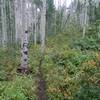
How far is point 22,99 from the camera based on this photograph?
7645 mm

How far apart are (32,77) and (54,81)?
4.53 ft

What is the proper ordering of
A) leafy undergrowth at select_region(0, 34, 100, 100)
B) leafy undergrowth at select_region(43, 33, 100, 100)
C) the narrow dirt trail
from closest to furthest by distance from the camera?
leafy undergrowth at select_region(43, 33, 100, 100) < leafy undergrowth at select_region(0, 34, 100, 100) < the narrow dirt trail

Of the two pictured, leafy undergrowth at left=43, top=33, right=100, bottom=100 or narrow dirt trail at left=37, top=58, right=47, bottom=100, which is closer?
leafy undergrowth at left=43, top=33, right=100, bottom=100

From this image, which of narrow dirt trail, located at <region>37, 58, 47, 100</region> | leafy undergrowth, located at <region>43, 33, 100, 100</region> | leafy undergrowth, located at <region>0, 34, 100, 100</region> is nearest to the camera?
leafy undergrowth, located at <region>43, 33, 100, 100</region>

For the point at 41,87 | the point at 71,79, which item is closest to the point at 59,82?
the point at 71,79

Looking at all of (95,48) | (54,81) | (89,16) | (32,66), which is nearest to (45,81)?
(54,81)

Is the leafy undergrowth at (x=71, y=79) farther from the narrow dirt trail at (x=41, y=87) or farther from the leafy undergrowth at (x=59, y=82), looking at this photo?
the narrow dirt trail at (x=41, y=87)

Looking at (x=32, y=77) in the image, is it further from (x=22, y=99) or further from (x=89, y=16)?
(x=89, y=16)

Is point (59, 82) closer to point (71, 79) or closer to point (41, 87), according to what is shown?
point (71, 79)

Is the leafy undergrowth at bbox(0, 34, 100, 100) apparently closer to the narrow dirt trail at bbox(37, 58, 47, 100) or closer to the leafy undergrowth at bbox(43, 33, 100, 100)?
the leafy undergrowth at bbox(43, 33, 100, 100)

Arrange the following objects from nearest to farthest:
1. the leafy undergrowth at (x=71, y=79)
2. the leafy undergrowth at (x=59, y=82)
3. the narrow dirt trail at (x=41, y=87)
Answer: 1. the leafy undergrowth at (x=71, y=79)
2. the leafy undergrowth at (x=59, y=82)
3. the narrow dirt trail at (x=41, y=87)

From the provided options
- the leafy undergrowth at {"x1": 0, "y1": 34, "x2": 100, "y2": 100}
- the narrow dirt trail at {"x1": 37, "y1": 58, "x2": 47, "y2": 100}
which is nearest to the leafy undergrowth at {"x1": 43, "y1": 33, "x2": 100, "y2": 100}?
the leafy undergrowth at {"x1": 0, "y1": 34, "x2": 100, "y2": 100}

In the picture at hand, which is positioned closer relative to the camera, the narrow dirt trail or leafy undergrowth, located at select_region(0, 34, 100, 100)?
leafy undergrowth, located at select_region(0, 34, 100, 100)

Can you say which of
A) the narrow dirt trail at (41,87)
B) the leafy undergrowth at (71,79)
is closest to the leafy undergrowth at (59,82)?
the leafy undergrowth at (71,79)
